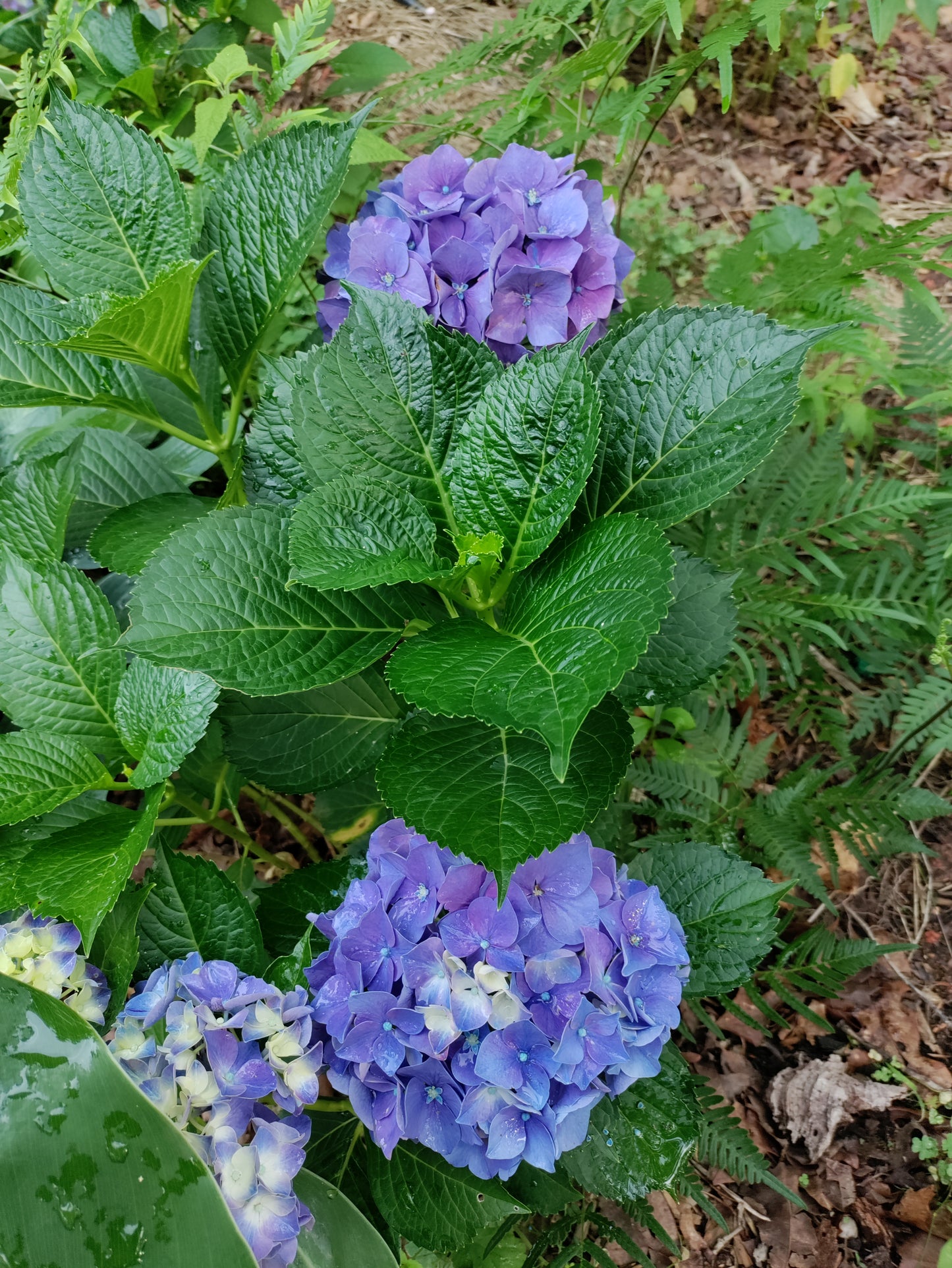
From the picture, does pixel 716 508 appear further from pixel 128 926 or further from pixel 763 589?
pixel 128 926

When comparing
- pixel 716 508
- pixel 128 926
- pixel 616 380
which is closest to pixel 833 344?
pixel 716 508

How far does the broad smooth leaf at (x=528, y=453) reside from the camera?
0.80 meters

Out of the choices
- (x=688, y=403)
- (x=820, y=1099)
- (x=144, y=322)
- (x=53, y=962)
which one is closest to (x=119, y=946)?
(x=53, y=962)

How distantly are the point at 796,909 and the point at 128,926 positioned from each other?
57.4 inches

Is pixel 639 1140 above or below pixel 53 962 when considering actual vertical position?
below

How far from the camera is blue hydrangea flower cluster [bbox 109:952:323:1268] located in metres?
0.79

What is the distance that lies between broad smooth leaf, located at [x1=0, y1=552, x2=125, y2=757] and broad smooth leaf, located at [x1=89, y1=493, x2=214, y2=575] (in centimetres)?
6

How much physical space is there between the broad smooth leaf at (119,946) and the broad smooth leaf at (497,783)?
1.14ft

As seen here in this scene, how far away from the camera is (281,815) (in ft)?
5.44

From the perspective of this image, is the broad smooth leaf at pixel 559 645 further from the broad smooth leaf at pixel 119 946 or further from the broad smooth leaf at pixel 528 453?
the broad smooth leaf at pixel 119 946

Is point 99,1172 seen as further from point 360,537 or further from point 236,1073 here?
point 360,537

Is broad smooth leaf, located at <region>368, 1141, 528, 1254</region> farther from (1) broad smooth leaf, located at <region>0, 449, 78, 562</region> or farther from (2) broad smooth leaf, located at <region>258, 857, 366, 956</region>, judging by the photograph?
(1) broad smooth leaf, located at <region>0, 449, 78, 562</region>

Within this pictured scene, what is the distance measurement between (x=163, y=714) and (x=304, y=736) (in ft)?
0.88

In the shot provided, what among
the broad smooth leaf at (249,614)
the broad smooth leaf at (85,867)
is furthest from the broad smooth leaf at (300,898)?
the broad smooth leaf at (249,614)
